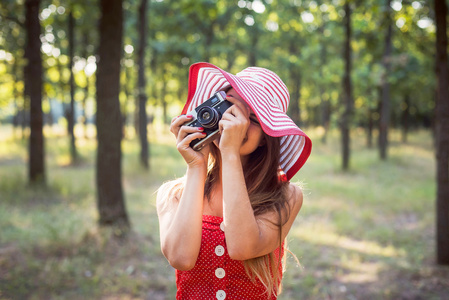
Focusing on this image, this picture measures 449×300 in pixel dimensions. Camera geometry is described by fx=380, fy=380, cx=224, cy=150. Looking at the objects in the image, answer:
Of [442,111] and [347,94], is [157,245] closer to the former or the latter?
[442,111]

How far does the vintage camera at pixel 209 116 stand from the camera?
5.07 ft

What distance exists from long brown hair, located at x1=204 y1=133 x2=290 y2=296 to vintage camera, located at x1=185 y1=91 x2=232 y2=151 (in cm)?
23

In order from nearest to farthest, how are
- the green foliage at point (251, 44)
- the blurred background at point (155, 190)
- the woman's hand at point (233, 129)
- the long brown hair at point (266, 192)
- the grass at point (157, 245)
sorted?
the woman's hand at point (233, 129) < the long brown hair at point (266, 192) < the grass at point (157, 245) < the blurred background at point (155, 190) < the green foliage at point (251, 44)

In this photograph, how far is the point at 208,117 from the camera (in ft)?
5.07

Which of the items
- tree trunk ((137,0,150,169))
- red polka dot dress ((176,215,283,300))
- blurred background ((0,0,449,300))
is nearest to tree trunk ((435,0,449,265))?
blurred background ((0,0,449,300))

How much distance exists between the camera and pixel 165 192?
188cm

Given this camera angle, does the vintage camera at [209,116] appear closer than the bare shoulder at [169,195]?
Yes

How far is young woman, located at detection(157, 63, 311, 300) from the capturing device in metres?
1.51

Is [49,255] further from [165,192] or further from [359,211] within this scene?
[359,211]

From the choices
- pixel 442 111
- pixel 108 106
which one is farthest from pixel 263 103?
pixel 108 106

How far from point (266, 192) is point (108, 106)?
418 cm

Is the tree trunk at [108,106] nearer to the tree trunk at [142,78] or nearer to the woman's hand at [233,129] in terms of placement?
the woman's hand at [233,129]

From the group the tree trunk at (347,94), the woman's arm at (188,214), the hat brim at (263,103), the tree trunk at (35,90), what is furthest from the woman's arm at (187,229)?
the tree trunk at (347,94)

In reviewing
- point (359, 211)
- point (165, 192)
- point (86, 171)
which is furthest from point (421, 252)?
point (86, 171)
